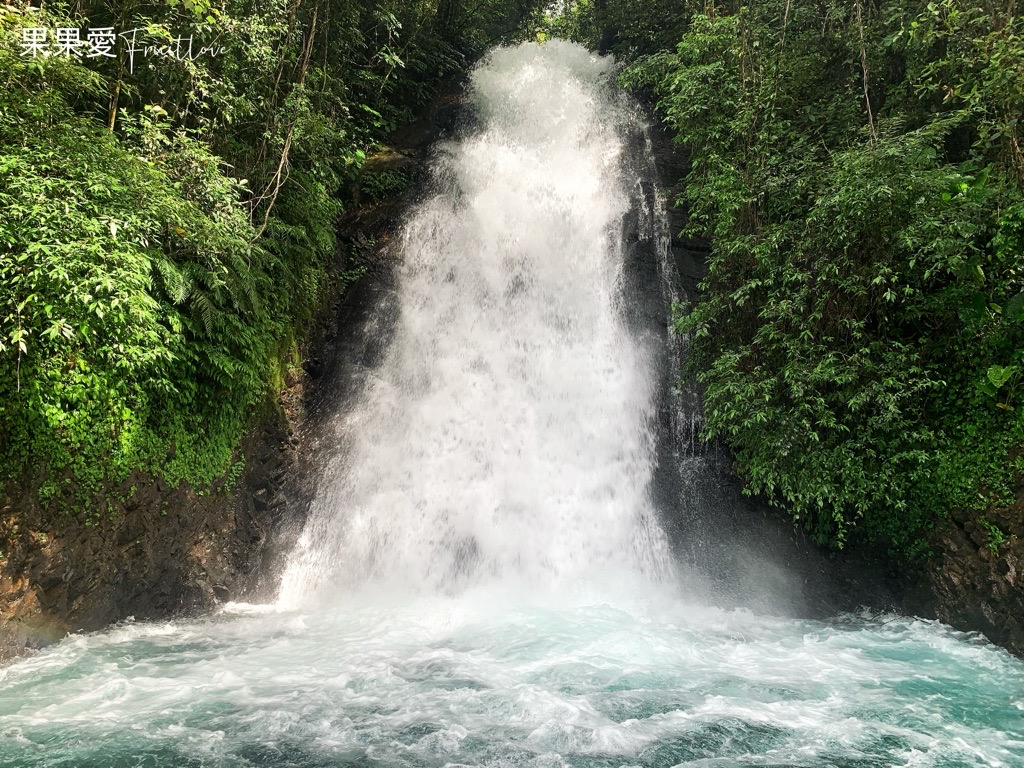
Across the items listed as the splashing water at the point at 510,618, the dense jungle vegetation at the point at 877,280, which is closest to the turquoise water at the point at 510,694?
the splashing water at the point at 510,618

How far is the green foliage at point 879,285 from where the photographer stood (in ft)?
21.5

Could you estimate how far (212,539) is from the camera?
7285 mm

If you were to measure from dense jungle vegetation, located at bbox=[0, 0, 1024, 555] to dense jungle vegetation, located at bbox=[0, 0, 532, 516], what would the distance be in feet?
0.10

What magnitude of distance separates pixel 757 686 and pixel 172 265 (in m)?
6.81

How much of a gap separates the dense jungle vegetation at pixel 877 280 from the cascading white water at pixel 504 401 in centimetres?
164

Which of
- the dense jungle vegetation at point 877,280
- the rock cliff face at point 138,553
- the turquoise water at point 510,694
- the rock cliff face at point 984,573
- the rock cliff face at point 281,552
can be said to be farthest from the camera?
the dense jungle vegetation at point 877,280

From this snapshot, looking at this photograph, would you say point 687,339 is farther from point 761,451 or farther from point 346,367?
point 346,367

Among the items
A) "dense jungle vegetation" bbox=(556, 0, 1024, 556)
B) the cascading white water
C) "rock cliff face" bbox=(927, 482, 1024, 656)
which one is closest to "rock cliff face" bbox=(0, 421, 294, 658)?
the cascading white water

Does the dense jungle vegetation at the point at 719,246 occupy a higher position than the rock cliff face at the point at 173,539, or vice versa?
the dense jungle vegetation at the point at 719,246

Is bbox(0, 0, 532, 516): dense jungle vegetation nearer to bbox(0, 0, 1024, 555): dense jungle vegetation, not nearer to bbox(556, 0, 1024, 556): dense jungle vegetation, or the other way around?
bbox(0, 0, 1024, 555): dense jungle vegetation

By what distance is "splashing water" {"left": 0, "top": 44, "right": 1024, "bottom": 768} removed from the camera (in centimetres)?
432

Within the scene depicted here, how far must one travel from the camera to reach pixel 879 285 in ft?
24.0

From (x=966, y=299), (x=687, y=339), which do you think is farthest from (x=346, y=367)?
(x=966, y=299)

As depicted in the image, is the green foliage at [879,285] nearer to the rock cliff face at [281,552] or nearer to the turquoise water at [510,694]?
the rock cliff face at [281,552]
